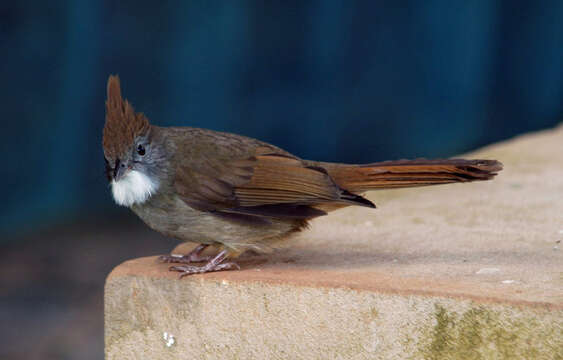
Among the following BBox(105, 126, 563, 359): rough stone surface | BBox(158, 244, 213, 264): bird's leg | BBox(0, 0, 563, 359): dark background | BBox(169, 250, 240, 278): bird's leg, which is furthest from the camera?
BBox(0, 0, 563, 359): dark background

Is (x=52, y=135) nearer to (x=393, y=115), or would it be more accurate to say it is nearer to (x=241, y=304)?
(x=393, y=115)

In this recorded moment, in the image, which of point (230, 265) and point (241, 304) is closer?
point (241, 304)

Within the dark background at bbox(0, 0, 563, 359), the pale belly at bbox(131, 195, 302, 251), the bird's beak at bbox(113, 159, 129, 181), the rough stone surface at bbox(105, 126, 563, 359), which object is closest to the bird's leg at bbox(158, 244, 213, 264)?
the rough stone surface at bbox(105, 126, 563, 359)

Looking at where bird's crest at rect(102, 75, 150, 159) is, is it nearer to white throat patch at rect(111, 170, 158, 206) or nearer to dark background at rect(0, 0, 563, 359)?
white throat patch at rect(111, 170, 158, 206)

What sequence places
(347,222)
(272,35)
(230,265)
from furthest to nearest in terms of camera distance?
(272,35) < (347,222) < (230,265)

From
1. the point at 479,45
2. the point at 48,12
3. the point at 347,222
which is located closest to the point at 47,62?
the point at 48,12

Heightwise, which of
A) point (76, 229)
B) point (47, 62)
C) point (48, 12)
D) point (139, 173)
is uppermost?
point (48, 12)

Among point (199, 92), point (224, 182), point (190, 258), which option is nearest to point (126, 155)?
point (224, 182)
